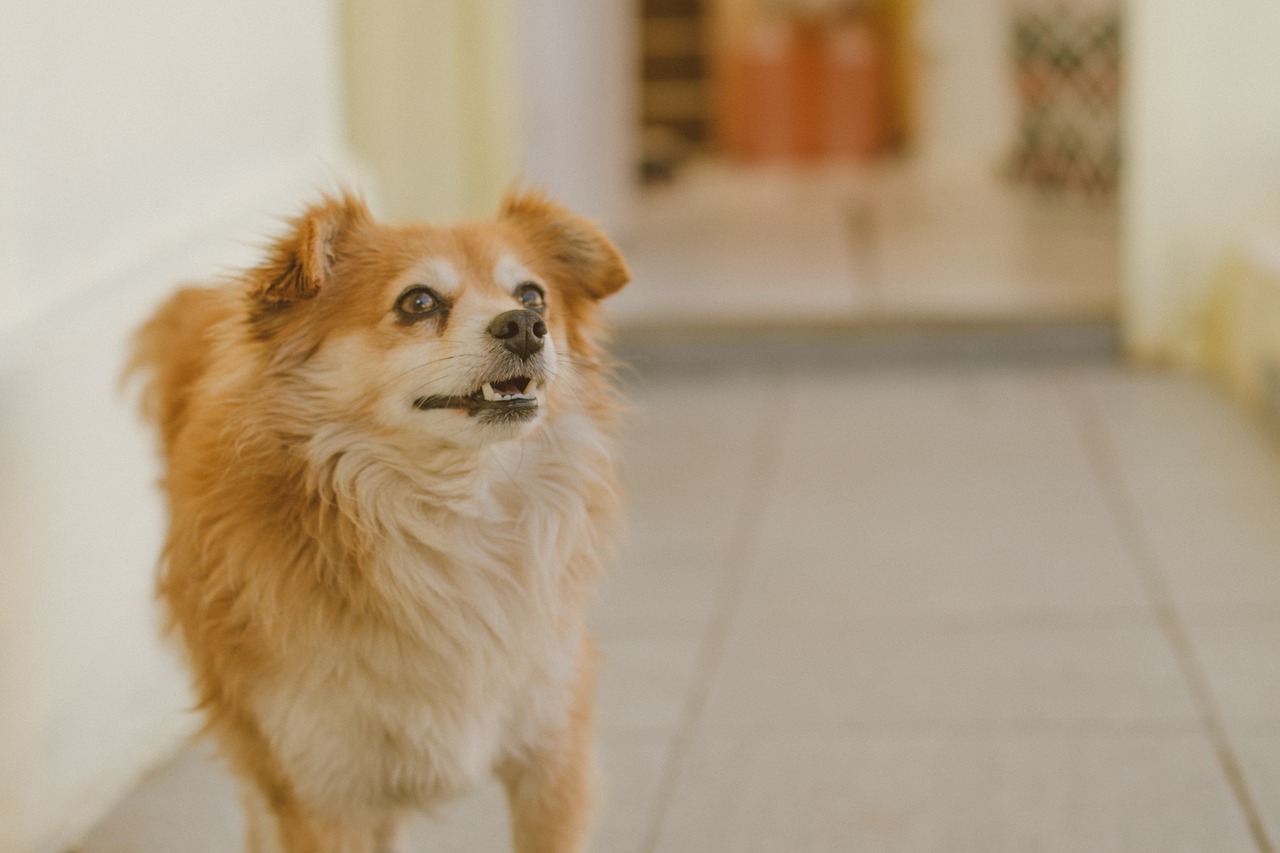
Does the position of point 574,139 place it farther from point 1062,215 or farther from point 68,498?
point 68,498

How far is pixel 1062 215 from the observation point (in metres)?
7.19

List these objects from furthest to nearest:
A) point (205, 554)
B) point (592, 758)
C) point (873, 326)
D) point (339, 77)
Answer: point (873, 326)
point (339, 77)
point (592, 758)
point (205, 554)

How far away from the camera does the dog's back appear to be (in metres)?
2.15

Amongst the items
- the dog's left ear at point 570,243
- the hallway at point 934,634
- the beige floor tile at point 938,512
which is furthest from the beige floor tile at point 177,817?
the beige floor tile at point 938,512

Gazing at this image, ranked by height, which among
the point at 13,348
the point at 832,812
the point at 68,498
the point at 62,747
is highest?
the point at 13,348

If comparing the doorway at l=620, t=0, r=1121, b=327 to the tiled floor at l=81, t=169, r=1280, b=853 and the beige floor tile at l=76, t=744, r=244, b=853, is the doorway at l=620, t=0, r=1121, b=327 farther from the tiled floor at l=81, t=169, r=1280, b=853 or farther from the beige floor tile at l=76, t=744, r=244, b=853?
the beige floor tile at l=76, t=744, r=244, b=853

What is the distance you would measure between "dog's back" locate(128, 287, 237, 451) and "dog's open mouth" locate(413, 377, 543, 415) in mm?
385

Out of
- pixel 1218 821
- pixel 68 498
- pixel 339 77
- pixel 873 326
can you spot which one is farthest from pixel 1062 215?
pixel 68 498

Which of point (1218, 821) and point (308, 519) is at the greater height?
point (308, 519)

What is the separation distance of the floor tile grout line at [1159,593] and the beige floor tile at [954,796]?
3 centimetres

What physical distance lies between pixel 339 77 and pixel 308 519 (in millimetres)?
3478

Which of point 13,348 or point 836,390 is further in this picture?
point 836,390

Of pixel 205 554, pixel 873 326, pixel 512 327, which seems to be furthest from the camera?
pixel 873 326

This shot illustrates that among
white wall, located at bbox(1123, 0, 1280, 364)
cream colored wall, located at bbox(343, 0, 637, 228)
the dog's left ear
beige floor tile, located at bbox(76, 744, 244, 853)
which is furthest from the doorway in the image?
the dog's left ear
